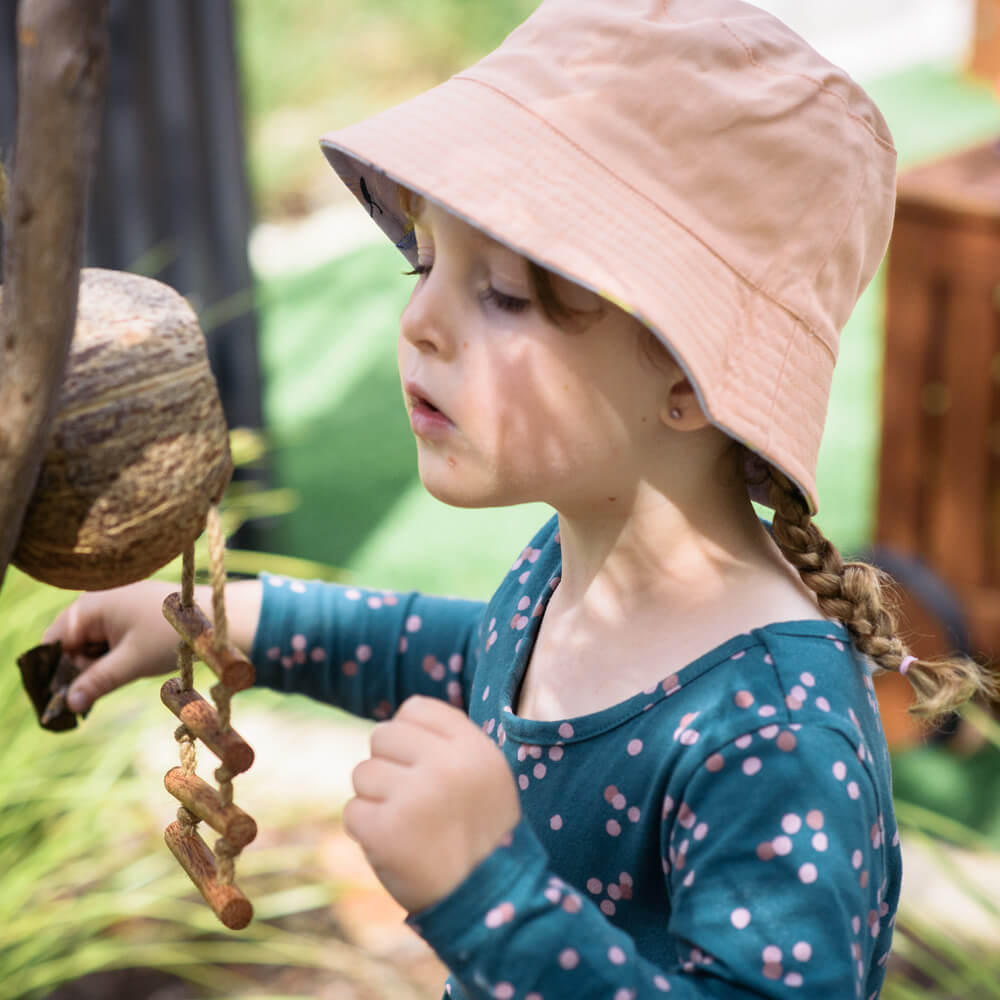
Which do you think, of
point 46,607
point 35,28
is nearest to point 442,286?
point 35,28

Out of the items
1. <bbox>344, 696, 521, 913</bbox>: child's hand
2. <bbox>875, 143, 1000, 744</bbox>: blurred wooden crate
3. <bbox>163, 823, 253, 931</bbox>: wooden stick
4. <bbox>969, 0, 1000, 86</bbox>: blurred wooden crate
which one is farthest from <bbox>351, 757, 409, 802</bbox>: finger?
<bbox>969, 0, 1000, 86</bbox>: blurred wooden crate

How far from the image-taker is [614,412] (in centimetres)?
113

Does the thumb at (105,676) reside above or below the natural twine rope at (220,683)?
below

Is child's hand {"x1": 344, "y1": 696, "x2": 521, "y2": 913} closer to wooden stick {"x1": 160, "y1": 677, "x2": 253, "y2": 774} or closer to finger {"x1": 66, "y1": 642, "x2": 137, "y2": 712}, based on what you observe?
wooden stick {"x1": 160, "y1": 677, "x2": 253, "y2": 774}

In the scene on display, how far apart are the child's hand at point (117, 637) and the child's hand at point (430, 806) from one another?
0.42 m

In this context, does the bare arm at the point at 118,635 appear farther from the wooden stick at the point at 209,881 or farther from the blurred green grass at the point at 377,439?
the blurred green grass at the point at 377,439

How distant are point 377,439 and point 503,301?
3.71 m

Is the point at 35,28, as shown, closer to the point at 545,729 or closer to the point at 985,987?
the point at 545,729

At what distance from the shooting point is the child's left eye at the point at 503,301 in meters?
1.10

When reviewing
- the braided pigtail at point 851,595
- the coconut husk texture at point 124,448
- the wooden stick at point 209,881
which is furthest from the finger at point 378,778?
the braided pigtail at point 851,595

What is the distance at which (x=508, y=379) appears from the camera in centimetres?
109

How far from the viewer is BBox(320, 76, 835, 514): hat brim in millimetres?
1027

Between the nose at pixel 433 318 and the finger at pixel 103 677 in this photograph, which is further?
the finger at pixel 103 677

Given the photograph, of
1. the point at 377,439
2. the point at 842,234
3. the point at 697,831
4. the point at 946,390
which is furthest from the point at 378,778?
the point at 377,439
